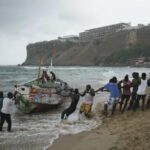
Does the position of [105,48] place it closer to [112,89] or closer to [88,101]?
[88,101]

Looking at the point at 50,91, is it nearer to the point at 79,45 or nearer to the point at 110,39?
the point at 110,39

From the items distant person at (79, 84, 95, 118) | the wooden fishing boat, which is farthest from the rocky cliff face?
distant person at (79, 84, 95, 118)

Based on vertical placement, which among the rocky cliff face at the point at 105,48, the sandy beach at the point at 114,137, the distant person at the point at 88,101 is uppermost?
the rocky cliff face at the point at 105,48

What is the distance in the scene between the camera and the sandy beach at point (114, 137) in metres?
8.81

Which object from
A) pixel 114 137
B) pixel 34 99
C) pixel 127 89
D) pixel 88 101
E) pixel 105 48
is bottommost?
pixel 114 137

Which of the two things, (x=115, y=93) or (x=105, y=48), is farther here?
(x=105, y=48)

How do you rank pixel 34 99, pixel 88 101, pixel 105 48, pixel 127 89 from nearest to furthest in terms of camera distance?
pixel 88 101, pixel 127 89, pixel 34 99, pixel 105 48

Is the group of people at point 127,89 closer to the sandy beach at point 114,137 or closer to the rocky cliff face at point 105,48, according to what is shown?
the sandy beach at point 114,137

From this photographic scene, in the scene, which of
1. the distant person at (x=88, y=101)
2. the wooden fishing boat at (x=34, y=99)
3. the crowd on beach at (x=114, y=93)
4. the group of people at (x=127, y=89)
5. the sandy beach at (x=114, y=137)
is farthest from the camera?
the wooden fishing boat at (x=34, y=99)

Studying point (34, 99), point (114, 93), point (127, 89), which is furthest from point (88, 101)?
point (34, 99)

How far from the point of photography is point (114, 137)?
9.88m

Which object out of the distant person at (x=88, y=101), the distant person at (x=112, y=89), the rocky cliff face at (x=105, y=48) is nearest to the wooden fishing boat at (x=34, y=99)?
the distant person at (x=88, y=101)

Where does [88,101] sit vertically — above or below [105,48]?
below

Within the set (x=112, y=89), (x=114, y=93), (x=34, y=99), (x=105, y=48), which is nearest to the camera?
(x=112, y=89)
